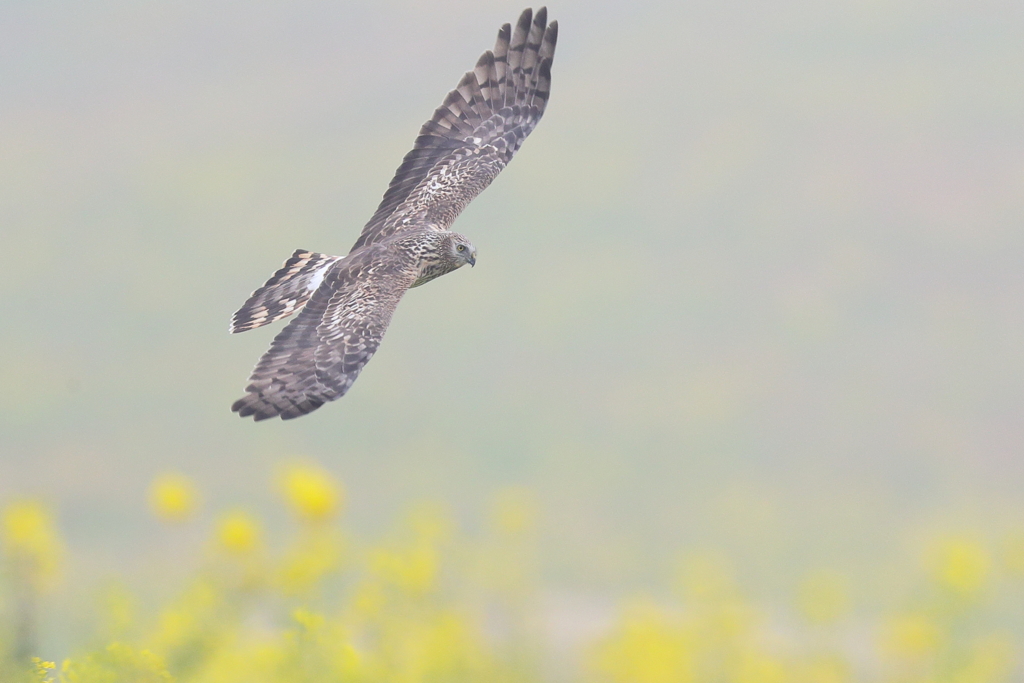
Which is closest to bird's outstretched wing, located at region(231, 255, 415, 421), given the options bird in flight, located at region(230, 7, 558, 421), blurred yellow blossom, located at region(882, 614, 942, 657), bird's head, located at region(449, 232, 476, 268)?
bird in flight, located at region(230, 7, 558, 421)

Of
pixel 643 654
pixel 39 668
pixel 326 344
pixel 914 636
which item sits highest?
pixel 914 636

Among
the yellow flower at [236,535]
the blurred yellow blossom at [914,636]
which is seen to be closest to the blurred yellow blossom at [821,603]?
the blurred yellow blossom at [914,636]

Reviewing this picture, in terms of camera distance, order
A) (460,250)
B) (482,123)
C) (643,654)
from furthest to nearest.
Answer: (643,654)
(482,123)
(460,250)

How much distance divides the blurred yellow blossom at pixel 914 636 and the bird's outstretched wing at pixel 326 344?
647 inches

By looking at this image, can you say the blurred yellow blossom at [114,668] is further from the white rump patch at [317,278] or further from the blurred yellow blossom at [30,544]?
the white rump patch at [317,278]

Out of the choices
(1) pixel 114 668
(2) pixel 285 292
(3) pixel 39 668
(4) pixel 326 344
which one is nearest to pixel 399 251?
(2) pixel 285 292

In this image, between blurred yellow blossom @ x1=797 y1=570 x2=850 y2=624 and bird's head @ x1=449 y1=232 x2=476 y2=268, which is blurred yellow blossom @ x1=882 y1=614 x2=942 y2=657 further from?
bird's head @ x1=449 y1=232 x2=476 y2=268

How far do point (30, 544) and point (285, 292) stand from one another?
121 inches

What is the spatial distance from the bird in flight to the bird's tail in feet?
0.04

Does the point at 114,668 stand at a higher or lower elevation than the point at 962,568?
lower

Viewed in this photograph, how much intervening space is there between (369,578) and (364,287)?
10.8m

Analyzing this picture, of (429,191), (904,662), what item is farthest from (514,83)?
(904,662)

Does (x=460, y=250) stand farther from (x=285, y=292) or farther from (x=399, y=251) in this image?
(x=285, y=292)

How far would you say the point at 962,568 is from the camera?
2194cm
